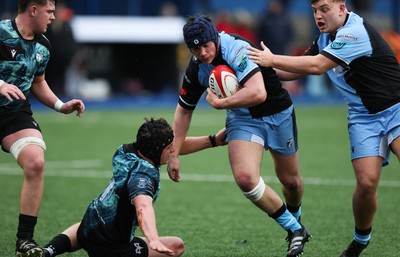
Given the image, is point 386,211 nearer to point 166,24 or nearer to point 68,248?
point 68,248

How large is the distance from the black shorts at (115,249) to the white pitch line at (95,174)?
5.08 metres

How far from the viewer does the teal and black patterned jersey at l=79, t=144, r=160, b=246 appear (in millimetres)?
6266

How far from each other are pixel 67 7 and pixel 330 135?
360 inches

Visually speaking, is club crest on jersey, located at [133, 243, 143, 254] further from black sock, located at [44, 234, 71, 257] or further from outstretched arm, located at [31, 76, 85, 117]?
outstretched arm, located at [31, 76, 85, 117]

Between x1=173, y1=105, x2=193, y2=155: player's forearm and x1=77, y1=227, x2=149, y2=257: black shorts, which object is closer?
x1=77, y1=227, x2=149, y2=257: black shorts

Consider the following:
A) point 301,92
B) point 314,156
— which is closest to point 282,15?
point 301,92

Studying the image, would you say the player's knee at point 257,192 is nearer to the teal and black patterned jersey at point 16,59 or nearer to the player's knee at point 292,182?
the player's knee at point 292,182

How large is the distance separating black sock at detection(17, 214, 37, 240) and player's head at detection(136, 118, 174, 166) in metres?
1.33

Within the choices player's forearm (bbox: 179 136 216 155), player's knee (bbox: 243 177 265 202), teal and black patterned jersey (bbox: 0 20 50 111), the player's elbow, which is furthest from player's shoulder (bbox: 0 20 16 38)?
player's knee (bbox: 243 177 265 202)

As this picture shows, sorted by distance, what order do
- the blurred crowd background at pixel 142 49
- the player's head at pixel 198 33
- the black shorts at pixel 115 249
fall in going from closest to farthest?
the black shorts at pixel 115 249, the player's head at pixel 198 33, the blurred crowd background at pixel 142 49

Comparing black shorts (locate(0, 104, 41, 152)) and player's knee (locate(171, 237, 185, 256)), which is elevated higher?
black shorts (locate(0, 104, 41, 152))

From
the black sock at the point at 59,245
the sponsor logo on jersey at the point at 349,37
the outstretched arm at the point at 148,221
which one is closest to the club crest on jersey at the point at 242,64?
the sponsor logo on jersey at the point at 349,37

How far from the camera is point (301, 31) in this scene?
30.6 m

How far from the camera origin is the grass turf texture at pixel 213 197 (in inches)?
316
